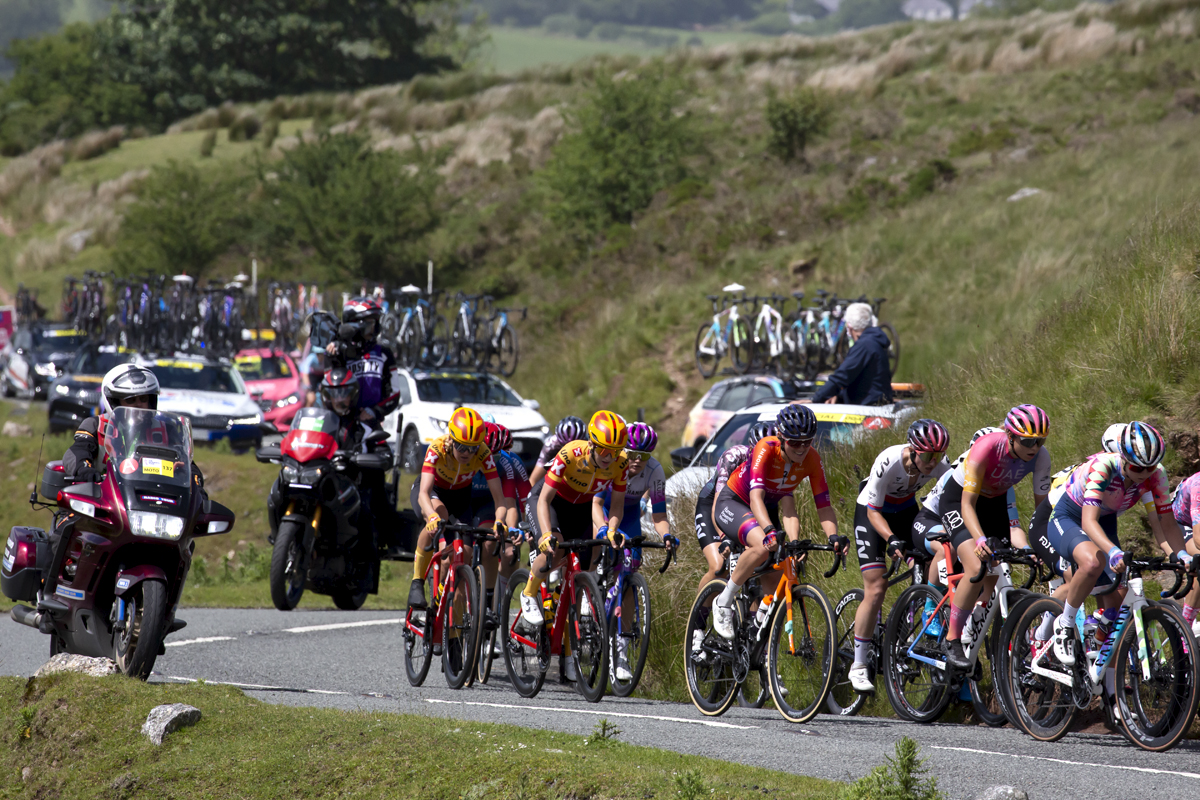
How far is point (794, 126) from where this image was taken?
42.3 m

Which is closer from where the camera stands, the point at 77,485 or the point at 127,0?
the point at 77,485

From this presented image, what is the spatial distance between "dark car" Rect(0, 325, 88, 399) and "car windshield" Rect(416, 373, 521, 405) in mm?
16782

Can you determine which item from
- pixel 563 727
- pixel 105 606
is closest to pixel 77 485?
pixel 105 606

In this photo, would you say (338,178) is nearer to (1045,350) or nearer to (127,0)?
(1045,350)

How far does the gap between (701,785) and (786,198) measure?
3198 centimetres

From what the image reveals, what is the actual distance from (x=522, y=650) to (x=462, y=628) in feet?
1.77

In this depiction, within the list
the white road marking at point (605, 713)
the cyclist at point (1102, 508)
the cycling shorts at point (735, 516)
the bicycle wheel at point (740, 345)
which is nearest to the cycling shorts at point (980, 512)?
the cyclist at point (1102, 508)

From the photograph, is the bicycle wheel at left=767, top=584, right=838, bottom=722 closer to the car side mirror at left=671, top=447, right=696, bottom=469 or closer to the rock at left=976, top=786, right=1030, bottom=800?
the rock at left=976, top=786, right=1030, bottom=800

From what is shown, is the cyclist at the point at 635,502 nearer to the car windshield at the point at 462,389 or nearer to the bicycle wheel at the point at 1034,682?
the bicycle wheel at the point at 1034,682

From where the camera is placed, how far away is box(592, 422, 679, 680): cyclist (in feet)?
30.3

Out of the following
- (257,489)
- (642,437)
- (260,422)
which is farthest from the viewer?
(260,422)

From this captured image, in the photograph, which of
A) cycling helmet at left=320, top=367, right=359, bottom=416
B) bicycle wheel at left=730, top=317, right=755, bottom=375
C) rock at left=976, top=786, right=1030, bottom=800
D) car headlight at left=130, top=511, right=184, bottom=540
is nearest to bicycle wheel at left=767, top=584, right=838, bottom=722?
rock at left=976, top=786, right=1030, bottom=800

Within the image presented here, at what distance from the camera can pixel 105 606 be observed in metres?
8.98

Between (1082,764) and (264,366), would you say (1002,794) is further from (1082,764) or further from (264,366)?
(264,366)
